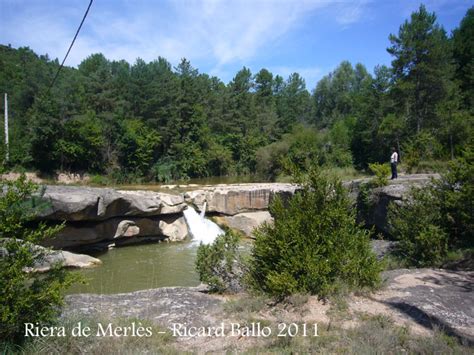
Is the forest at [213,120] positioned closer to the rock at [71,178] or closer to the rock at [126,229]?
the rock at [71,178]

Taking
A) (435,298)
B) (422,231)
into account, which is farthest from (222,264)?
(422,231)

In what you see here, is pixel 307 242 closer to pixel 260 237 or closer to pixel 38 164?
pixel 260 237

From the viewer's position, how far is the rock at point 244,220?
19297mm

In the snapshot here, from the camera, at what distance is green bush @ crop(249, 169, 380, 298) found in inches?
227

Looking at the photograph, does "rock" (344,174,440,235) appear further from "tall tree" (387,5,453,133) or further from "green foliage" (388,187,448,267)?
"tall tree" (387,5,453,133)

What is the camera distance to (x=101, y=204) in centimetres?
1475

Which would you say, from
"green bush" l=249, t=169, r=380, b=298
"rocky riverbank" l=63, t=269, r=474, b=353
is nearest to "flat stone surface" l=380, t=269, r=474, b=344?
"rocky riverbank" l=63, t=269, r=474, b=353

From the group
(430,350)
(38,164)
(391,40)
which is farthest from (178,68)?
(430,350)

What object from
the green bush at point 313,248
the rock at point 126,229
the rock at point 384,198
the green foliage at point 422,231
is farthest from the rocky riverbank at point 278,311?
the rock at point 126,229

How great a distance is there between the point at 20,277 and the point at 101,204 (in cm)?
1145

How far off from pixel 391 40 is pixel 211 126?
1090 inches

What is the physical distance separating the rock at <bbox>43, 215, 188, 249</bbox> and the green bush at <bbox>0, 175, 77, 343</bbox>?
33.4ft

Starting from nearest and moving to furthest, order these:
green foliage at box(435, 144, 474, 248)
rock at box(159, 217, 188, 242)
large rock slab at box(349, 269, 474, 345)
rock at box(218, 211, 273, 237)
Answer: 1. large rock slab at box(349, 269, 474, 345)
2. green foliage at box(435, 144, 474, 248)
3. rock at box(159, 217, 188, 242)
4. rock at box(218, 211, 273, 237)

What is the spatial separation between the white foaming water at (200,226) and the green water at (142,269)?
48.2 inches
